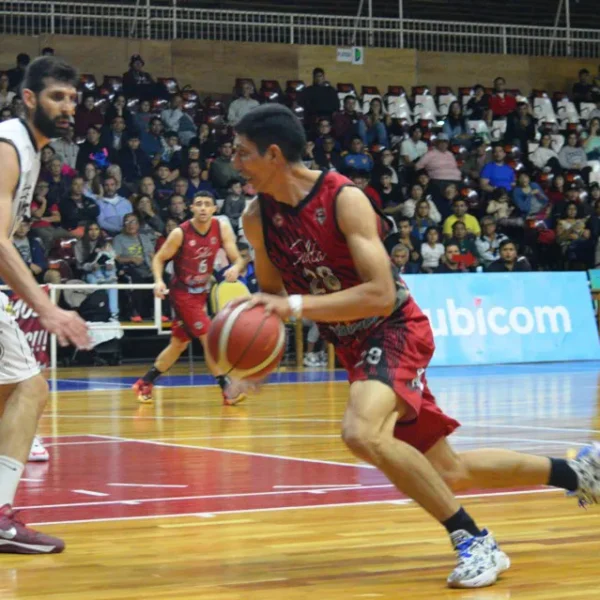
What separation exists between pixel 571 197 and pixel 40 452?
51.2 ft

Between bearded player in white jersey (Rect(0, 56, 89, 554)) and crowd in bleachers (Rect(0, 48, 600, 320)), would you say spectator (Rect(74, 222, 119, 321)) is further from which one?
bearded player in white jersey (Rect(0, 56, 89, 554))

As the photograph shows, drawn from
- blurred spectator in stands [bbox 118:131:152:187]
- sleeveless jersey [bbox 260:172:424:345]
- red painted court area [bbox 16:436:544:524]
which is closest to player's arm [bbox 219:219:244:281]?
red painted court area [bbox 16:436:544:524]

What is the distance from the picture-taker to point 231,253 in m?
12.9

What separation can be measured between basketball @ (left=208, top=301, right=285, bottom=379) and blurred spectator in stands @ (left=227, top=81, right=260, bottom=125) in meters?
17.1

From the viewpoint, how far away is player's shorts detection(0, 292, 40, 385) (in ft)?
18.5

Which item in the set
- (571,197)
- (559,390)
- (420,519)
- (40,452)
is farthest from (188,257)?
(571,197)

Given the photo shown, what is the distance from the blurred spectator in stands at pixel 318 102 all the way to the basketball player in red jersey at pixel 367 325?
17.7m

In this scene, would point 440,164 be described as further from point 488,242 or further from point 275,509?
point 275,509

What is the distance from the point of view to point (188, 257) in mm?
13195

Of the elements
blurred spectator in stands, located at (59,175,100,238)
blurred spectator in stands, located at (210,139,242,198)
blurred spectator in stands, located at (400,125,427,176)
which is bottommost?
blurred spectator in stands, located at (59,175,100,238)

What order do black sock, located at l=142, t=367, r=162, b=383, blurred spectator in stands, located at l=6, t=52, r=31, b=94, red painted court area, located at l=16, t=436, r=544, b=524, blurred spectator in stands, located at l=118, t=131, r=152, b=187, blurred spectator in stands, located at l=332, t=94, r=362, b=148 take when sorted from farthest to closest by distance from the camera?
blurred spectator in stands, located at l=332, t=94, r=362, b=148, blurred spectator in stands, located at l=6, t=52, r=31, b=94, blurred spectator in stands, located at l=118, t=131, r=152, b=187, black sock, located at l=142, t=367, r=162, b=383, red painted court area, located at l=16, t=436, r=544, b=524

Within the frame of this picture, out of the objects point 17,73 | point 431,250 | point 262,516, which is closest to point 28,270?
point 262,516

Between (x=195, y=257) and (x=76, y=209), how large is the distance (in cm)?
525

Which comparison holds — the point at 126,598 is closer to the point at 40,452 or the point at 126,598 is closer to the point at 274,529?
the point at 274,529
